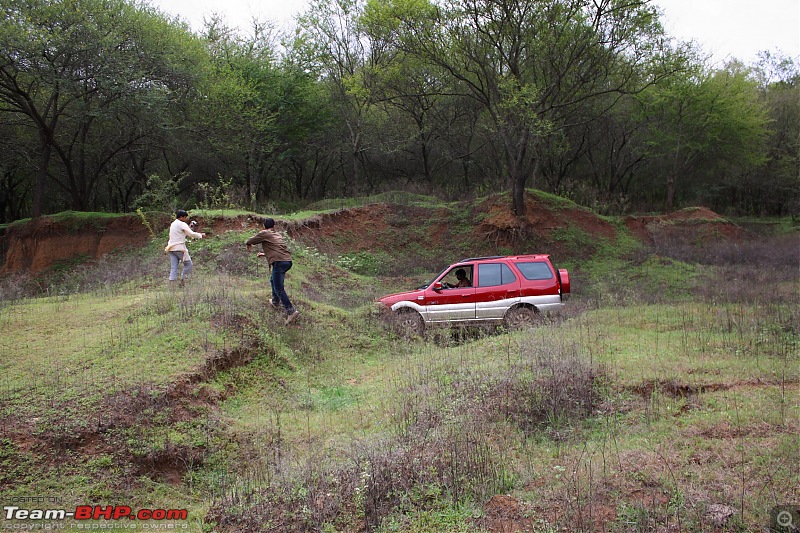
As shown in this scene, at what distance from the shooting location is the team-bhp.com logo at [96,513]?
199 inches

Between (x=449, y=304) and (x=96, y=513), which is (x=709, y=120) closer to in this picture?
(x=449, y=304)

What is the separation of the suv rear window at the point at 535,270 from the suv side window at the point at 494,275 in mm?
267

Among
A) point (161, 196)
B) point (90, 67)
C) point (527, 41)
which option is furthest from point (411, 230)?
point (90, 67)

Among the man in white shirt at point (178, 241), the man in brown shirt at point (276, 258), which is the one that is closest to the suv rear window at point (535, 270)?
the man in brown shirt at point (276, 258)

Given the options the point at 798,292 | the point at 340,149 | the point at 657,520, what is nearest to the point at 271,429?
the point at 657,520

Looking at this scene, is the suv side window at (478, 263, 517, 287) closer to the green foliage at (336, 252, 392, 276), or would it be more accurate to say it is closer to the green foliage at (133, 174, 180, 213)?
the green foliage at (336, 252, 392, 276)

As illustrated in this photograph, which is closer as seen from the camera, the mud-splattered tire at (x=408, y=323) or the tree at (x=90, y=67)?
the mud-splattered tire at (x=408, y=323)

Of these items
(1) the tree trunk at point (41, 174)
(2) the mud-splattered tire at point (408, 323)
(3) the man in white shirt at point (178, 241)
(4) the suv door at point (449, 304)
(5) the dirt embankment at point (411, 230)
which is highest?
(1) the tree trunk at point (41, 174)

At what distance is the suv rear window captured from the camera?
12406mm

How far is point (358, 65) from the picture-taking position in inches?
1284

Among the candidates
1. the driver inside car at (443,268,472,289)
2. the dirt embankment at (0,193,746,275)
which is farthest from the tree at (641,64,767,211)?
the driver inside car at (443,268,472,289)

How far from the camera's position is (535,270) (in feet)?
40.9

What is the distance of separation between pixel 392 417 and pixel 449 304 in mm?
5850

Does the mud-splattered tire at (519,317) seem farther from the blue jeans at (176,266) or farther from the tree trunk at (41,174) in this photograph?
the tree trunk at (41,174)
